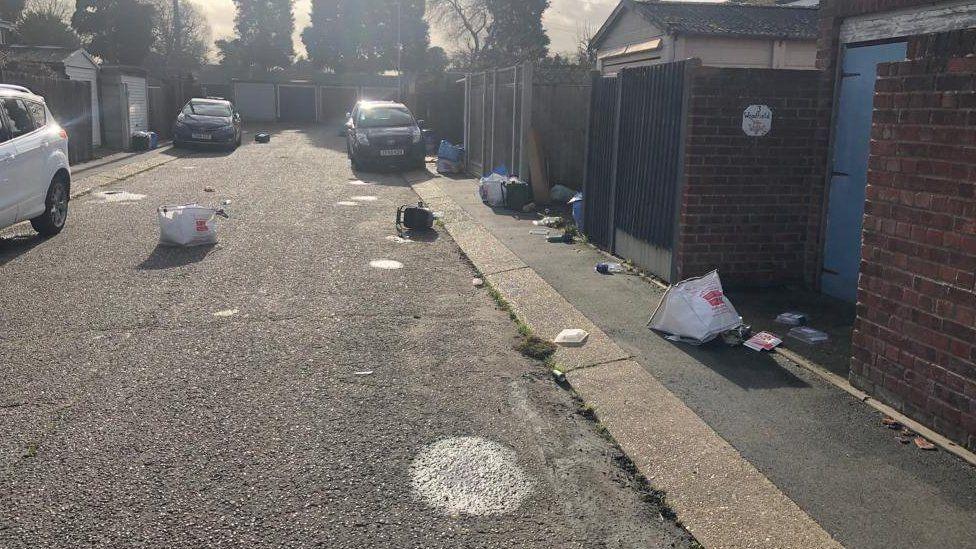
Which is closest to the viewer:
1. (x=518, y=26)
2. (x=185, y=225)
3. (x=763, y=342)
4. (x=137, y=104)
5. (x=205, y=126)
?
(x=763, y=342)

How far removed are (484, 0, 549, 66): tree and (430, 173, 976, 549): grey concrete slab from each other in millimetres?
57491

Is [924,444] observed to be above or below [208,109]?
below

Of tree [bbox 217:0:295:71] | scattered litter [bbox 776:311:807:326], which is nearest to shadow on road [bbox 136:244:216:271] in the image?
scattered litter [bbox 776:311:807:326]

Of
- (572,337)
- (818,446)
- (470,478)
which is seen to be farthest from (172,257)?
(818,446)

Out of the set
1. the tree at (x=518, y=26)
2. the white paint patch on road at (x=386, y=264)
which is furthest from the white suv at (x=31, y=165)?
the tree at (x=518, y=26)

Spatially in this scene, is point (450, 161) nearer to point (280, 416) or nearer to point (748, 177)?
point (748, 177)

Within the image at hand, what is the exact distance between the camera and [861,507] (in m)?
3.74

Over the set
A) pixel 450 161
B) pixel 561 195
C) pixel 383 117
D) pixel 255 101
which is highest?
pixel 255 101

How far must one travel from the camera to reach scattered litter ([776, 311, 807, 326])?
22.0ft

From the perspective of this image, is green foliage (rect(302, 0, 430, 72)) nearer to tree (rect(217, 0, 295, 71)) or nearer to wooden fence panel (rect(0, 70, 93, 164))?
tree (rect(217, 0, 295, 71))

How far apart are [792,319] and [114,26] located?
55.4 meters

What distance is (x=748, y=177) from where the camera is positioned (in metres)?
7.75

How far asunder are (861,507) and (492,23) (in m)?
64.2

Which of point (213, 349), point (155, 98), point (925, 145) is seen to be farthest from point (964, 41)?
point (155, 98)
